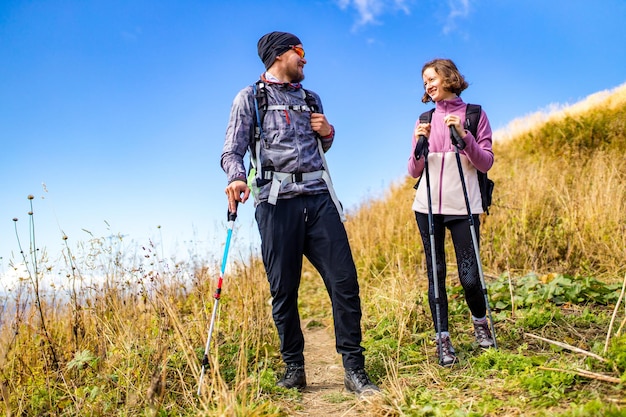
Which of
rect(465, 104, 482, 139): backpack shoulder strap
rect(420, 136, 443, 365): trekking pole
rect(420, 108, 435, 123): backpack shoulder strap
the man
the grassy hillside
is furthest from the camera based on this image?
rect(420, 108, 435, 123): backpack shoulder strap

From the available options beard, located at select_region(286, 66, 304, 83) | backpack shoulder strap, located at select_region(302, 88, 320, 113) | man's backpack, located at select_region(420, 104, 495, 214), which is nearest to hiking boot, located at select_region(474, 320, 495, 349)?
man's backpack, located at select_region(420, 104, 495, 214)

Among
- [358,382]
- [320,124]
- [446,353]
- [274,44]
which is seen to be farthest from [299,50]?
[446,353]

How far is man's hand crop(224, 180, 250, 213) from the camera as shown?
Result: 374 centimetres

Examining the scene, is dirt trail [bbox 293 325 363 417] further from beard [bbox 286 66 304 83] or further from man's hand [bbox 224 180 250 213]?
beard [bbox 286 66 304 83]

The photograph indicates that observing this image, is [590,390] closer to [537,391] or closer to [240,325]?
[537,391]

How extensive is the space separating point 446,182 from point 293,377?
1.94 meters

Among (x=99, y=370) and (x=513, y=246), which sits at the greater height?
(x=513, y=246)

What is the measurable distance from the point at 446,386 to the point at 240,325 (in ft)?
7.13

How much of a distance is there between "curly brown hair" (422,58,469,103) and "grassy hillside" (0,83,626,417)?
1.98 meters

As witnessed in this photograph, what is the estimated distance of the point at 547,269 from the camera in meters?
8.19

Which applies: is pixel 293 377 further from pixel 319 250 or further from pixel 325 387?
pixel 319 250

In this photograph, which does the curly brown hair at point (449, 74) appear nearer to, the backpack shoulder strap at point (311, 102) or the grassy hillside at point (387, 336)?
the backpack shoulder strap at point (311, 102)

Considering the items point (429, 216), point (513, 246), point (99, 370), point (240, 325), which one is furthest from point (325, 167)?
point (513, 246)

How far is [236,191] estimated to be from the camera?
3.75 metres
